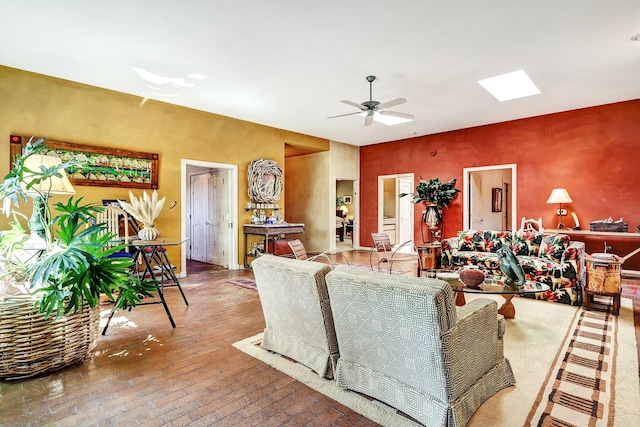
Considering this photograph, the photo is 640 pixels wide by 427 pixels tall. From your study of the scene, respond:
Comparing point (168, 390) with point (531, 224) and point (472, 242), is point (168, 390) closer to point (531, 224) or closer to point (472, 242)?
point (472, 242)

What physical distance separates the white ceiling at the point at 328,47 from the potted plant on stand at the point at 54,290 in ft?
5.33

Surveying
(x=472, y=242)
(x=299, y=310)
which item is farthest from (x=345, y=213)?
(x=299, y=310)

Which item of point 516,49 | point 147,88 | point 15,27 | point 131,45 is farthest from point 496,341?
point 147,88

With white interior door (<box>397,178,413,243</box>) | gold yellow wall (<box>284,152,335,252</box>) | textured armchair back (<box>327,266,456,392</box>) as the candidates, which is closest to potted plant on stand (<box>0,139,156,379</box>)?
textured armchair back (<box>327,266,456,392</box>)

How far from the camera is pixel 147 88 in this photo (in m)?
4.92

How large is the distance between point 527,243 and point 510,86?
2382mm

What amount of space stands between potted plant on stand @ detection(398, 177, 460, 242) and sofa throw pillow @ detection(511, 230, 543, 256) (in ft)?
7.77

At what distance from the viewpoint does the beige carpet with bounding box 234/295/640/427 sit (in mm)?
1865

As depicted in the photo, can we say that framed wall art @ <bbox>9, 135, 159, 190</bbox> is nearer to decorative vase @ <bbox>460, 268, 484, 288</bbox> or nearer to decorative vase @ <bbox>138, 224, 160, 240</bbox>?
decorative vase @ <bbox>138, 224, 160, 240</bbox>

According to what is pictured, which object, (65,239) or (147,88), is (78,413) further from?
(147,88)

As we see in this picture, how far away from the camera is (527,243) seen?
502cm

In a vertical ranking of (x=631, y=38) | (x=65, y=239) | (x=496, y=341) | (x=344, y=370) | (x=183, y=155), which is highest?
(x=631, y=38)

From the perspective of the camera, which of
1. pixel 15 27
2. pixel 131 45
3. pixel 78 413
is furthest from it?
pixel 131 45

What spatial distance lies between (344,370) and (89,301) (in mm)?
1811
